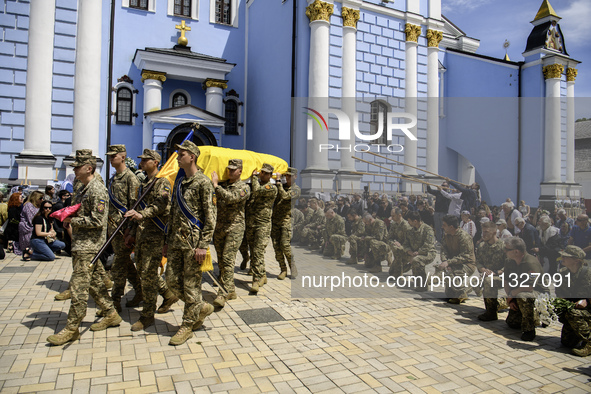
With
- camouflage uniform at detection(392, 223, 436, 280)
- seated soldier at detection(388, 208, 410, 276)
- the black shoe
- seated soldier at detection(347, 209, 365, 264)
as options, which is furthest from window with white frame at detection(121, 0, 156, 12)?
the black shoe

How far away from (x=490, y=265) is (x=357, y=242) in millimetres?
3427

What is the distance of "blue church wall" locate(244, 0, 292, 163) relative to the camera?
56.6 feet

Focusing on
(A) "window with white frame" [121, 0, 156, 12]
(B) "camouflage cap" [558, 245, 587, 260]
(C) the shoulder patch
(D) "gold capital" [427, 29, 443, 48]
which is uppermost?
(A) "window with white frame" [121, 0, 156, 12]

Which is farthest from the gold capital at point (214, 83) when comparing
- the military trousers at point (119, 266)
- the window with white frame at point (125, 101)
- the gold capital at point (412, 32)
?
the military trousers at point (119, 266)

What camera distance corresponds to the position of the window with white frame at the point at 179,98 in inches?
772

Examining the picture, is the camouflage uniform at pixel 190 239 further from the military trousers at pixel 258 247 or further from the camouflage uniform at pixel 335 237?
the camouflage uniform at pixel 335 237

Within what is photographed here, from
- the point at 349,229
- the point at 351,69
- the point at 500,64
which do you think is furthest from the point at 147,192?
the point at 500,64

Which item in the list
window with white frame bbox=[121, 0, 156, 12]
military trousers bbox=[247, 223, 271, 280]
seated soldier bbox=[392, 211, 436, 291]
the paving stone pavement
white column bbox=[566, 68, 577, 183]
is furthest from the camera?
window with white frame bbox=[121, 0, 156, 12]

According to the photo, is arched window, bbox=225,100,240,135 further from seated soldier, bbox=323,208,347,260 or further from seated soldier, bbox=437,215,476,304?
seated soldier, bbox=437,215,476,304

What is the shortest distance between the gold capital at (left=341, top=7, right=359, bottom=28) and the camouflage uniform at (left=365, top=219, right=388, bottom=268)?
981cm

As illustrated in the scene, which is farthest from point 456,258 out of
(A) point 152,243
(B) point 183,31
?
(B) point 183,31

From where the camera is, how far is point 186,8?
20.4 metres

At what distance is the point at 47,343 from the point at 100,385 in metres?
1.29

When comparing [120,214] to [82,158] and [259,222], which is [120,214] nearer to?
[82,158]
